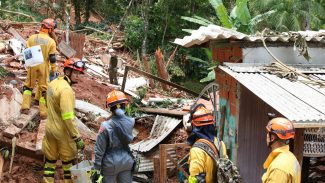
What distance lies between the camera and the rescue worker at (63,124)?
6.94 m

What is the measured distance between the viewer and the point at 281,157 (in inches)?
172

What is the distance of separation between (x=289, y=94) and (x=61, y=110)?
3.43 m

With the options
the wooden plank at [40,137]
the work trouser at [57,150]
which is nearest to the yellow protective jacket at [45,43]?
the wooden plank at [40,137]

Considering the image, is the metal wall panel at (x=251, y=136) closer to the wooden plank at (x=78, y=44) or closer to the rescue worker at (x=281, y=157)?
the rescue worker at (x=281, y=157)

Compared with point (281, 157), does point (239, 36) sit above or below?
above

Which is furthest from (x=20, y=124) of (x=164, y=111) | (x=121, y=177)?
(x=164, y=111)

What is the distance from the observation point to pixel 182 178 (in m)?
7.61

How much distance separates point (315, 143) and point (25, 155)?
519 centimetres

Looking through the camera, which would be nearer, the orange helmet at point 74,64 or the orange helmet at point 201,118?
the orange helmet at point 201,118

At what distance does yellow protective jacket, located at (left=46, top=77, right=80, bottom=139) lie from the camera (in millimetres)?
6914

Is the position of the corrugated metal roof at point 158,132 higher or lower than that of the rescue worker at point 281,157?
lower

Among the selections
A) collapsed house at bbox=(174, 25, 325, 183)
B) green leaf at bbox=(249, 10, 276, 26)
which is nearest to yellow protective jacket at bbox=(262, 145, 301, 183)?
collapsed house at bbox=(174, 25, 325, 183)

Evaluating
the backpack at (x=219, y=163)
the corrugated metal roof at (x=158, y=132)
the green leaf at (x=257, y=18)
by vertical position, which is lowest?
the corrugated metal roof at (x=158, y=132)

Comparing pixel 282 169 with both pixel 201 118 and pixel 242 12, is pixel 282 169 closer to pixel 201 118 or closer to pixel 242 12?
pixel 201 118
